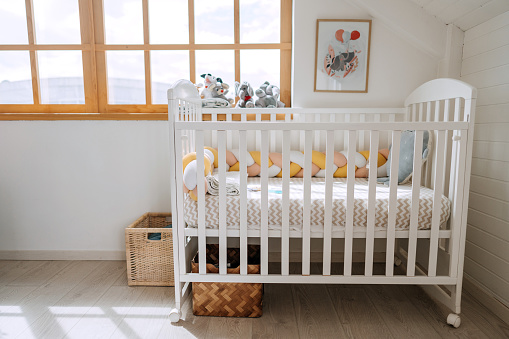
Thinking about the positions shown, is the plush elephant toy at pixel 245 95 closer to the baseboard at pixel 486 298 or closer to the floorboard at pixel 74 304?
the floorboard at pixel 74 304

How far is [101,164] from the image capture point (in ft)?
7.67

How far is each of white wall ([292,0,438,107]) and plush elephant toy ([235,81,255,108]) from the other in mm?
281

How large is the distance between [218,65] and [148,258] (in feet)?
4.24

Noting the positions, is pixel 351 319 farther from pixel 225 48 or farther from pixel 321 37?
pixel 225 48

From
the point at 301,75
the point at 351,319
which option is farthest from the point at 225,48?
the point at 351,319

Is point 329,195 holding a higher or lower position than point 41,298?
higher

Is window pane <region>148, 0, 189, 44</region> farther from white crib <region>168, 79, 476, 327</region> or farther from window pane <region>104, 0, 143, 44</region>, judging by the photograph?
white crib <region>168, 79, 476, 327</region>

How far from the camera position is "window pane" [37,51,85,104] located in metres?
2.37

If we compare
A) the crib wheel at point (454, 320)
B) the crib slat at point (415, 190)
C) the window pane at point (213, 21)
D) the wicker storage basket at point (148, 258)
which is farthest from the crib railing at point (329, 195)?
the window pane at point (213, 21)

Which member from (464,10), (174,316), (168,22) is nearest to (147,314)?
(174,316)

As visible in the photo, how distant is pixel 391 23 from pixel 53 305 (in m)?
2.40

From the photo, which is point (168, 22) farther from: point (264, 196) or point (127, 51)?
point (264, 196)

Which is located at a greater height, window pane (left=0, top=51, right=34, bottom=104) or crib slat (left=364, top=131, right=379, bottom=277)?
window pane (left=0, top=51, right=34, bottom=104)

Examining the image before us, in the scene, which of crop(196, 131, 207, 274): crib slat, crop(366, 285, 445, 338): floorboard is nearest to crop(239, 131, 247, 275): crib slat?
crop(196, 131, 207, 274): crib slat
